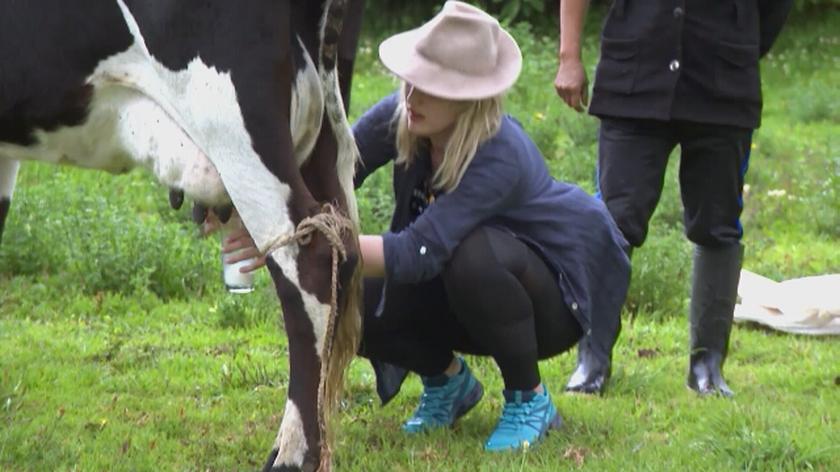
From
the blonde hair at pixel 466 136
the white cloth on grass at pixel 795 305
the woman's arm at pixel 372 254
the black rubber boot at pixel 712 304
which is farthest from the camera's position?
the white cloth on grass at pixel 795 305

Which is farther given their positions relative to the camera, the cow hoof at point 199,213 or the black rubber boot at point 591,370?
the black rubber boot at point 591,370

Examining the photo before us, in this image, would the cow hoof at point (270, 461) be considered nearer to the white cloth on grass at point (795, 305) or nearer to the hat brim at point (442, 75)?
the hat brim at point (442, 75)

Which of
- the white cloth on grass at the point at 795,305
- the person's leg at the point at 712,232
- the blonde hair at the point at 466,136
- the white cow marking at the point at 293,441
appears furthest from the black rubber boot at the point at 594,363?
the white cow marking at the point at 293,441

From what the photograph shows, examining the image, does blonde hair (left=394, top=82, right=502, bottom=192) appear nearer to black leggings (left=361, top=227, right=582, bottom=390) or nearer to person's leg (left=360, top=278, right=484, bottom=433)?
black leggings (left=361, top=227, right=582, bottom=390)

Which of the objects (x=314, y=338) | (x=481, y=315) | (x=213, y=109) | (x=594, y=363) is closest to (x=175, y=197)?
(x=213, y=109)

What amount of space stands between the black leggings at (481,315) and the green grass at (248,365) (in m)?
0.21

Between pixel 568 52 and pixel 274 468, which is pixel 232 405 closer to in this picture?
pixel 274 468

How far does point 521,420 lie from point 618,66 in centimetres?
124

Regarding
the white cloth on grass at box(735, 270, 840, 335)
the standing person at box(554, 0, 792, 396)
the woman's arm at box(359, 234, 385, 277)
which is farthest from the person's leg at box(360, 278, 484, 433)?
the white cloth on grass at box(735, 270, 840, 335)

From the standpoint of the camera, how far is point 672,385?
201 inches

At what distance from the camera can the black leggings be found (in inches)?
165

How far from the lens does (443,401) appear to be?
450 centimetres

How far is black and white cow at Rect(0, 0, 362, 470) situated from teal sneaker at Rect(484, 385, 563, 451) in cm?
64

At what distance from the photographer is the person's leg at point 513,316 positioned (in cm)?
418
